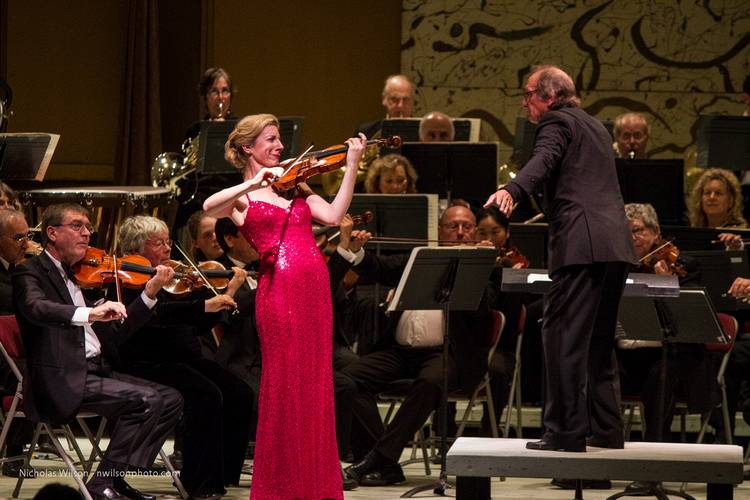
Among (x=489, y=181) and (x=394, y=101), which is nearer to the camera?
(x=489, y=181)

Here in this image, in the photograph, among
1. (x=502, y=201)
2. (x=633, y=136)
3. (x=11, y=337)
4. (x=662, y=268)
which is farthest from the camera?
(x=633, y=136)

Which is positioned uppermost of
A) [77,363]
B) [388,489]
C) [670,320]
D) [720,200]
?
[720,200]

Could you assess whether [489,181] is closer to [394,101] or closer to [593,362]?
[394,101]

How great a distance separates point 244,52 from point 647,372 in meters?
4.36

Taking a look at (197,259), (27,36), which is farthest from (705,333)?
(27,36)

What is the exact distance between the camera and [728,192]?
6547 millimetres

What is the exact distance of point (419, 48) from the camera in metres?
9.14

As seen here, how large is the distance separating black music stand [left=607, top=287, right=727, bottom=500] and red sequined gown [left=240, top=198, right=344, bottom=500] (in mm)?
1416

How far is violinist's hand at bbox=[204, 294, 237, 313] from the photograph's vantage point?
5250 mm

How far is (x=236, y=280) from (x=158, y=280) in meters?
0.52

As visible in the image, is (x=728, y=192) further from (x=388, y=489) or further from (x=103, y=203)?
(x=103, y=203)

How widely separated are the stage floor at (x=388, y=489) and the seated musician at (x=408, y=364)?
179 millimetres

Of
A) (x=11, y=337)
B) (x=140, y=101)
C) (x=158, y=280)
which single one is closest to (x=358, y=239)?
(x=158, y=280)

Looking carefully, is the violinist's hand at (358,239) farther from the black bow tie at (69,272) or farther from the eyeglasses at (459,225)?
the black bow tie at (69,272)
